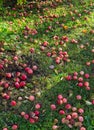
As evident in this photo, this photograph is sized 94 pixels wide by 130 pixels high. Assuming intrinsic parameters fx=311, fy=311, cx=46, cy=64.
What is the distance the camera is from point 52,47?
6547 millimetres

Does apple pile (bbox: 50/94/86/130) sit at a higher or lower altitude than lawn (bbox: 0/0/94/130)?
lower

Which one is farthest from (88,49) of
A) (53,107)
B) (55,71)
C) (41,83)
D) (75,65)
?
(53,107)

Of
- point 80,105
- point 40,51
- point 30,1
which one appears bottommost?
point 80,105

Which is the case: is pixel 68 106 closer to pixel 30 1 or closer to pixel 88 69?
pixel 88 69

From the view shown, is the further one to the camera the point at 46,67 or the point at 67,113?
the point at 46,67

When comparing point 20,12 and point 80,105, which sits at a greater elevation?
point 20,12

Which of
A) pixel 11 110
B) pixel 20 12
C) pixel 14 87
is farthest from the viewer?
pixel 20 12

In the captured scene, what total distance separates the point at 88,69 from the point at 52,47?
37.4 inches

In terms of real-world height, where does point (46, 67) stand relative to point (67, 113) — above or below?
above

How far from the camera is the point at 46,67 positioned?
19.7 feet

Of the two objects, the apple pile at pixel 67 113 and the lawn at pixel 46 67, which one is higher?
the lawn at pixel 46 67

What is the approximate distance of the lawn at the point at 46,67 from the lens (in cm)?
501

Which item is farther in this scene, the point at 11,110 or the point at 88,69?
the point at 88,69

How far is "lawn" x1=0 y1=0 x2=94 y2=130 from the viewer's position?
16.4 ft
